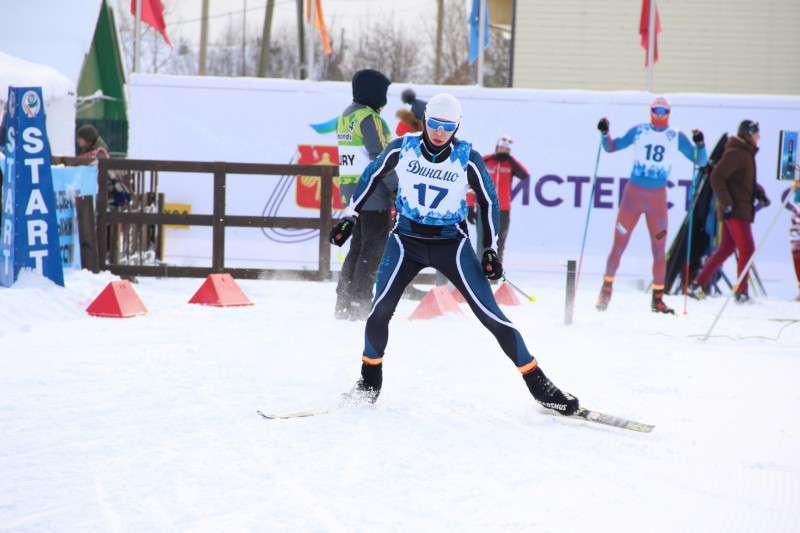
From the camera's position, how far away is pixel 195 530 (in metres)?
3.00

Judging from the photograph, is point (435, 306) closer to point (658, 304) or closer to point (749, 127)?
point (658, 304)

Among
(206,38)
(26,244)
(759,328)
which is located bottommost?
(759,328)

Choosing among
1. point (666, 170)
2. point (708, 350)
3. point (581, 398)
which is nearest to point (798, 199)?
point (666, 170)

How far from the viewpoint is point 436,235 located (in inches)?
190

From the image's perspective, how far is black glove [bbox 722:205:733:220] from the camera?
10.1 m

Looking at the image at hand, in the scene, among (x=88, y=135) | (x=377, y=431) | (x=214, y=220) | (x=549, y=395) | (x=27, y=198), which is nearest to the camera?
(x=377, y=431)

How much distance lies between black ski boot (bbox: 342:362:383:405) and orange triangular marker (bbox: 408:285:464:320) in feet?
10.5

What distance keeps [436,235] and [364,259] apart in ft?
9.86

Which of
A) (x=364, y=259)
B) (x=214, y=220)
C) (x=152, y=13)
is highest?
(x=152, y=13)

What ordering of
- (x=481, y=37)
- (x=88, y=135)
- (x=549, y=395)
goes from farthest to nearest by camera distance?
(x=481, y=37) → (x=88, y=135) → (x=549, y=395)

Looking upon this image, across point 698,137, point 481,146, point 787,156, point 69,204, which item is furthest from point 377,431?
point 481,146

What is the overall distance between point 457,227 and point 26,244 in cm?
463

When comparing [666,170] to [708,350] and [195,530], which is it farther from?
[195,530]

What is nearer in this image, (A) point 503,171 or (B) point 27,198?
(B) point 27,198
